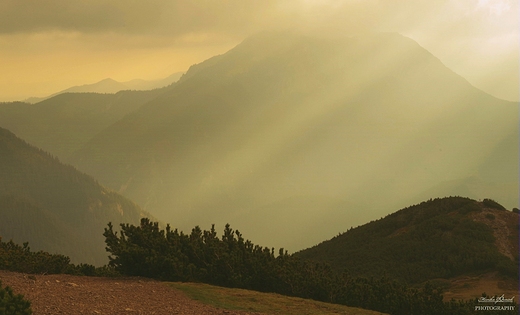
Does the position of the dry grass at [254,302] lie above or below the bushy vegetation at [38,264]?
below

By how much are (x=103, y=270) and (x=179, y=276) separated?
2.78 m

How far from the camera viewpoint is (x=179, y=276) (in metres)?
17.5

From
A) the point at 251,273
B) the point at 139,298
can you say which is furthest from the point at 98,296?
the point at 251,273

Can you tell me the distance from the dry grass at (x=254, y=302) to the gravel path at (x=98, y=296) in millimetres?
579

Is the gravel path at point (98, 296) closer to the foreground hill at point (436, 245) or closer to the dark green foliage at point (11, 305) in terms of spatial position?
the dark green foliage at point (11, 305)

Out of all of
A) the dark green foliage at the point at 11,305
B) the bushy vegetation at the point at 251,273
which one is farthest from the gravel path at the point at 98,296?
the bushy vegetation at the point at 251,273

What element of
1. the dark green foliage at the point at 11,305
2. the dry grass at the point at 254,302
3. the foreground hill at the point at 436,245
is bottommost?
the dark green foliage at the point at 11,305

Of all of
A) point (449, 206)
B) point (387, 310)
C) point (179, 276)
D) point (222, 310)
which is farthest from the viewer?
point (449, 206)

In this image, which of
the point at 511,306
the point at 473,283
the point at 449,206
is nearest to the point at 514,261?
the point at 473,283

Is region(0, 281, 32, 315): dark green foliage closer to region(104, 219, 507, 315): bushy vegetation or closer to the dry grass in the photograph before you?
the dry grass

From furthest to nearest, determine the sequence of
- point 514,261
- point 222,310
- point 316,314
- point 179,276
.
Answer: point 514,261 → point 179,276 → point 316,314 → point 222,310

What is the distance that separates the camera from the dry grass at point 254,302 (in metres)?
14.6

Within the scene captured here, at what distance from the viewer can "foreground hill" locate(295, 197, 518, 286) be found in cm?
4153

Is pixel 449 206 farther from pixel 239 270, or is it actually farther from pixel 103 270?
pixel 103 270
